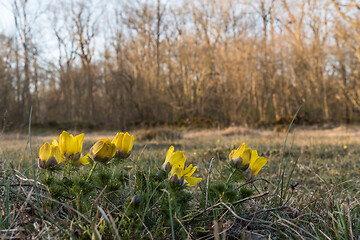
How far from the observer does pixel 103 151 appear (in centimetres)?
82

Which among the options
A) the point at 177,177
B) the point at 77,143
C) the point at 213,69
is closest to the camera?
the point at 177,177

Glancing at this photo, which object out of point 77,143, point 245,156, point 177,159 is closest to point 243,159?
point 245,156

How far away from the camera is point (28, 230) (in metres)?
0.83

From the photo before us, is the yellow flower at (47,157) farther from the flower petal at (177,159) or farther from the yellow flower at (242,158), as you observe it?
the yellow flower at (242,158)

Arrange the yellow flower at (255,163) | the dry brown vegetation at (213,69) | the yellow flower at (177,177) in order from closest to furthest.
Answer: the yellow flower at (177,177), the yellow flower at (255,163), the dry brown vegetation at (213,69)

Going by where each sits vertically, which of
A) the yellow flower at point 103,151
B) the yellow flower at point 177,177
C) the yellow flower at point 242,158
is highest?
the yellow flower at point 103,151

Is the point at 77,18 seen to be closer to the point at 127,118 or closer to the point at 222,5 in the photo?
the point at 127,118

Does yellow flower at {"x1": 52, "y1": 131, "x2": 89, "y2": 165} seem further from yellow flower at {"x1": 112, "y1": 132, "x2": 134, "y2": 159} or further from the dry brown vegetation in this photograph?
the dry brown vegetation

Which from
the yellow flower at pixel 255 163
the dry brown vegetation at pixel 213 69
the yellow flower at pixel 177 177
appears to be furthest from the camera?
the dry brown vegetation at pixel 213 69

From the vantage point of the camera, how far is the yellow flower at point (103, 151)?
81cm

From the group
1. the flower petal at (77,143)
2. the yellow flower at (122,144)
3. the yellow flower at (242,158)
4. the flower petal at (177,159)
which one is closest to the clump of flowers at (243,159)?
the yellow flower at (242,158)

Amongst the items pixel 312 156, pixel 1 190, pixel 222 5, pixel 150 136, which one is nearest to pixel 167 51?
pixel 222 5

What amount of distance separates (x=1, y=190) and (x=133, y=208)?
65 centimetres

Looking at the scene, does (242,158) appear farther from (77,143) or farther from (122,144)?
(77,143)
